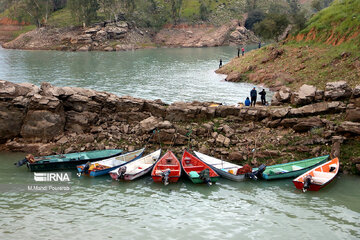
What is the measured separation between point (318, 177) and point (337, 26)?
121 ft

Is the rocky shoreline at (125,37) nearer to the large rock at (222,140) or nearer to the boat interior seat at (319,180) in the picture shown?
the large rock at (222,140)

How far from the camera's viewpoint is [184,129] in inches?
1099

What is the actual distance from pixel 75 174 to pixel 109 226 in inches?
299

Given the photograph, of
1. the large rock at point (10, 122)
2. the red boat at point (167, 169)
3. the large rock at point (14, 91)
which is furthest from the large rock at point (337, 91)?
the large rock at point (10, 122)

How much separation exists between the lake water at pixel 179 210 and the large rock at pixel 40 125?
5522 mm

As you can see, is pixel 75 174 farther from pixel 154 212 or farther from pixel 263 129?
pixel 263 129

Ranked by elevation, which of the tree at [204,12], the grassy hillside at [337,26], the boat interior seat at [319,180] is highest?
the tree at [204,12]

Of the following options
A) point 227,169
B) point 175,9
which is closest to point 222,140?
point 227,169

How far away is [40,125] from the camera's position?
27.9 metres

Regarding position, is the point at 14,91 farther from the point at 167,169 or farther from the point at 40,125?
the point at 167,169

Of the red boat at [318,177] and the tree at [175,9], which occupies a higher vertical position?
the tree at [175,9]

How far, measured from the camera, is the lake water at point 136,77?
46.1 metres

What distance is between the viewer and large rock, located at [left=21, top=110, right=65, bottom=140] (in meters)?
27.9

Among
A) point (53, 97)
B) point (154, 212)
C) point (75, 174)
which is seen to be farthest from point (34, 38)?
point (154, 212)
